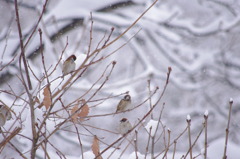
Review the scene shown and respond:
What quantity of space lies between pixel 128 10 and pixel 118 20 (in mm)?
274

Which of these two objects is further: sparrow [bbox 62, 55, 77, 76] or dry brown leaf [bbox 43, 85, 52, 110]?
sparrow [bbox 62, 55, 77, 76]

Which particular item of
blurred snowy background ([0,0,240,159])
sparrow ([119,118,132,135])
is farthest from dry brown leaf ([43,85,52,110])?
sparrow ([119,118,132,135])

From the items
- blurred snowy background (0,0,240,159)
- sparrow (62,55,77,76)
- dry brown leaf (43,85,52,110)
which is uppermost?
blurred snowy background (0,0,240,159)

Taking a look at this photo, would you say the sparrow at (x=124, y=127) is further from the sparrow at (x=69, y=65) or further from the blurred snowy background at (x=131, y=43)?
the sparrow at (x=69, y=65)

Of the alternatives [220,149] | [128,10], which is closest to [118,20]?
[128,10]

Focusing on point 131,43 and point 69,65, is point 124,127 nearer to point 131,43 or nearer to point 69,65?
point 69,65

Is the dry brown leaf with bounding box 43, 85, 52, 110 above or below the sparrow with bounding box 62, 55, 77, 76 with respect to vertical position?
below

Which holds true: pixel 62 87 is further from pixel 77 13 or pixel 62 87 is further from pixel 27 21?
pixel 27 21

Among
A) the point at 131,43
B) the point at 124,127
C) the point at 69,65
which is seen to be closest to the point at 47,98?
the point at 69,65

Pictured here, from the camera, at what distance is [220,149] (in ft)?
5.99

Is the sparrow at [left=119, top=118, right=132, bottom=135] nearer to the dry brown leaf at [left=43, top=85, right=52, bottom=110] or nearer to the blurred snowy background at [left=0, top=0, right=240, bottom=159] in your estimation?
the blurred snowy background at [left=0, top=0, right=240, bottom=159]

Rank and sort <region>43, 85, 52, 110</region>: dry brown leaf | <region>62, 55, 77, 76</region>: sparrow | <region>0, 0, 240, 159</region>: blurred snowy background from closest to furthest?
<region>43, 85, 52, 110</region>: dry brown leaf → <region>62, 55, 77, 76</region>: sparrow → <region>0, 0, 240, 159</region>: blurred snowy background

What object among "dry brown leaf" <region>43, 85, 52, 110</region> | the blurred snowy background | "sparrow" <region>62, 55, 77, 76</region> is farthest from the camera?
the blurred snowy background

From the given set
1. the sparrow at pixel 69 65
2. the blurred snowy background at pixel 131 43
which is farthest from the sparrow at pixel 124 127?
the sparrow at pixel 69 65
